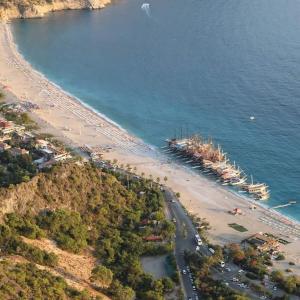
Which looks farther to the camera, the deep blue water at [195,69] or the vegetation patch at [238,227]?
the deep blue water at [195,69]

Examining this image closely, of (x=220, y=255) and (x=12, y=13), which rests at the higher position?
(x=12, y=13)

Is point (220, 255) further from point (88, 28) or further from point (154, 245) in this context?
point (88, 28)

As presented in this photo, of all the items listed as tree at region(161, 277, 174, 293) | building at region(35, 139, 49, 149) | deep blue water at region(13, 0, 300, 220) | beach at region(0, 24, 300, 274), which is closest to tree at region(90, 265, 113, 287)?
tree at region(161, 277, 174, 293)

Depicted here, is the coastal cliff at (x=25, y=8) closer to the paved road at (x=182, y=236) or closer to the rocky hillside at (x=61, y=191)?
the paved road at (x=182, y=236)

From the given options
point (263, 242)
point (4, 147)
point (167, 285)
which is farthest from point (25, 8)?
point (167, 285)

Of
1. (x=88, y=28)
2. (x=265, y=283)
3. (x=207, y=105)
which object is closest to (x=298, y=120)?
(x=207, y=105)

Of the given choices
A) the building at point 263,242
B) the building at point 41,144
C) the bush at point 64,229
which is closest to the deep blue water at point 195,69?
the building at point 263,242

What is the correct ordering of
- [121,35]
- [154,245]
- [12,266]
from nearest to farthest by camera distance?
[12,266], [154,245], [121,35]
